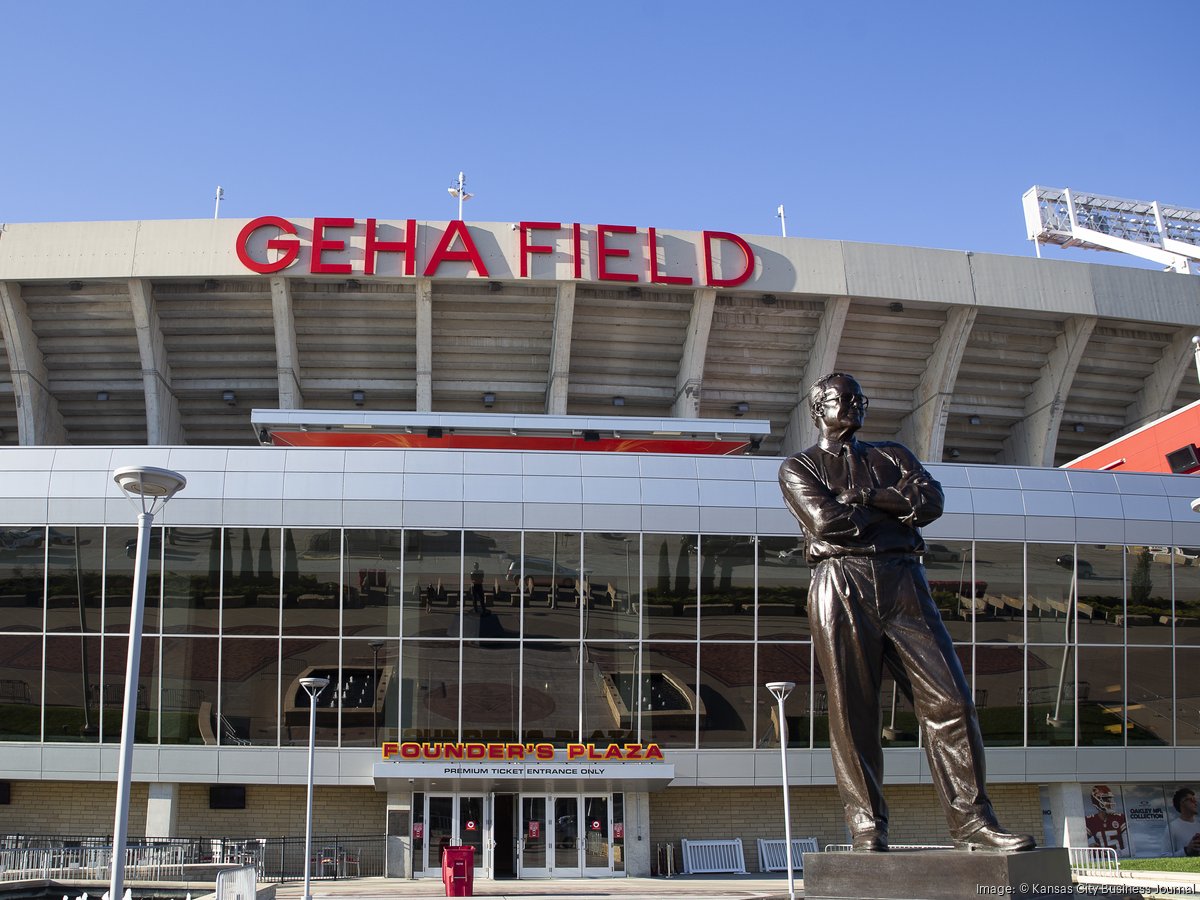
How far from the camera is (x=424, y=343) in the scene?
115ft

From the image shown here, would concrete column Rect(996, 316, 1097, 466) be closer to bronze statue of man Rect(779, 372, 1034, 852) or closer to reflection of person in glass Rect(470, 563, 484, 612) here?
reflection of person in glass Rect(470, 563, 484, 612)

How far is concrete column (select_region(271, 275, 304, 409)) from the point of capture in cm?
3400

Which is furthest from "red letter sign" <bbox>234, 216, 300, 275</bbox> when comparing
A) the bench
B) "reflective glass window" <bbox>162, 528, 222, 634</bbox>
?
the bench

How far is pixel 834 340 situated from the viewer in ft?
117

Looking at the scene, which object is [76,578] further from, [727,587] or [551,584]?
[727,587]

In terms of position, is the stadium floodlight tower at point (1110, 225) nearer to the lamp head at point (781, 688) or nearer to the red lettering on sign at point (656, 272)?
the red lettering on sign at point (656, 272)

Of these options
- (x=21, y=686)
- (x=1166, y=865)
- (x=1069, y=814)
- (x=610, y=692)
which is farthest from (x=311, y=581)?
(x=1069, y=814)

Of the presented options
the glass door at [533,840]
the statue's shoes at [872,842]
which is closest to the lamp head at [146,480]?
the statue's shoes at [872,842]

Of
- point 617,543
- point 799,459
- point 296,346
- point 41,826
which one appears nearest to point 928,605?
point 799,459

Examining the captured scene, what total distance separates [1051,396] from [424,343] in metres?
20.4

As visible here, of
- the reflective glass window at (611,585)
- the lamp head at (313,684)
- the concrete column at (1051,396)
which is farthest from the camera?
the concrete column at (1051,396)

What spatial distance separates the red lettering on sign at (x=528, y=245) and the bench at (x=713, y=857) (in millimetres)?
16248

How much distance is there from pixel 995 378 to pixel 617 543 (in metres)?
17.8

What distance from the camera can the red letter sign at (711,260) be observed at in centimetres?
3428
